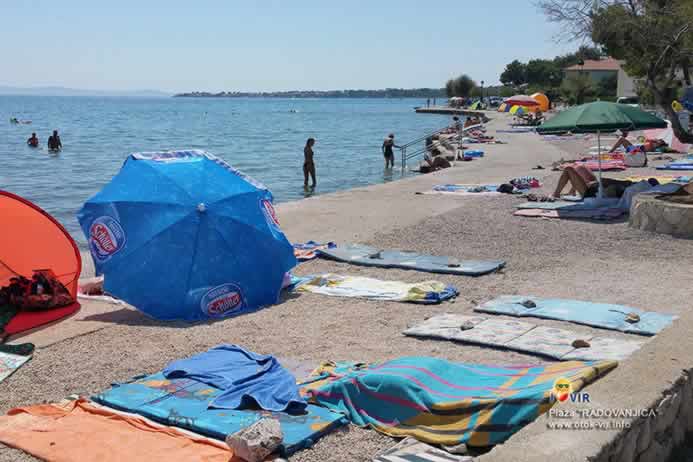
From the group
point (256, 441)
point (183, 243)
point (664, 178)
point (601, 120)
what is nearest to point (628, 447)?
point (256, 441)

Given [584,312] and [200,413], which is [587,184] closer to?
[584,312]

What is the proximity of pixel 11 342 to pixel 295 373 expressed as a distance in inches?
118

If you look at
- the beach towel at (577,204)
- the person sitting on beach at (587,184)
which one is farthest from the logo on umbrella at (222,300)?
the person sitting on beach at (587,184)

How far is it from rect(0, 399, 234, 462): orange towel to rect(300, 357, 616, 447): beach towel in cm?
97

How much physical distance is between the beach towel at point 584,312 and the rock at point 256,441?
3.59m

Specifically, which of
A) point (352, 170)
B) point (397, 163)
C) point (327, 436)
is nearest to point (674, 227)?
point (327, 436)

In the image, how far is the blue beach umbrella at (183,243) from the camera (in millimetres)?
7805

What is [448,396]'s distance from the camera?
4770 millimetres

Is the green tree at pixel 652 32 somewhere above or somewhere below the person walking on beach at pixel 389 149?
above

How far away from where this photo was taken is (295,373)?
5.98m

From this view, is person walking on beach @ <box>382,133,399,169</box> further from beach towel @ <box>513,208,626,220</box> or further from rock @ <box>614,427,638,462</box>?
rock @ <box>614,427,638,462</box>

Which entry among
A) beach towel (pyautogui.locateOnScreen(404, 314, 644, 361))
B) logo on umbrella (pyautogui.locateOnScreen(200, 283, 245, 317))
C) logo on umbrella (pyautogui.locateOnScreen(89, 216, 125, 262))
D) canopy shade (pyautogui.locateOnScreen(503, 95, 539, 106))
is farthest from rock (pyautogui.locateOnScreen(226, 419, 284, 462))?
canopy shade (pyautogui.locateOnScreen(503, 95, 539, 106))

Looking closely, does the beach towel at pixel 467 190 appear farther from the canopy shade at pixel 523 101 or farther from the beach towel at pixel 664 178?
the canopy shade at pixel 523 101

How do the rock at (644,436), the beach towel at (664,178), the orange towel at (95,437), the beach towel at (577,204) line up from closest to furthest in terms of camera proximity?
1. the rock at (644,436)
2. the orange towel at (95,437)
3. the beach towel at (577,204)
4. the beach towel at (664,178)
